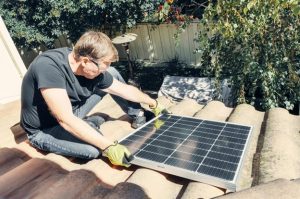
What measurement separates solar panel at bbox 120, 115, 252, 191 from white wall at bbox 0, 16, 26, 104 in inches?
204

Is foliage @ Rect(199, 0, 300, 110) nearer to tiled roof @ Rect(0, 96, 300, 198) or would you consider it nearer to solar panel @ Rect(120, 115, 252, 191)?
tiled roof @ Rect(0, 96, 300, 198)

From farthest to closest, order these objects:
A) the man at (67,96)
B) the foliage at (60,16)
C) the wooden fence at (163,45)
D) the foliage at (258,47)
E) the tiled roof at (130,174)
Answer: the wooden fence at (163,45), the foliage at (60,16), the foliage at (258,47), the man at (67,96), the tiled roof at (130,174)

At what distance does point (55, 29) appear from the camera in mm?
14594

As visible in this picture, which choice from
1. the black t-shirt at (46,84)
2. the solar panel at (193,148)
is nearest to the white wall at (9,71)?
the black t-shirt at (46,84)

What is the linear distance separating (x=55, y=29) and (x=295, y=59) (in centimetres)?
1147


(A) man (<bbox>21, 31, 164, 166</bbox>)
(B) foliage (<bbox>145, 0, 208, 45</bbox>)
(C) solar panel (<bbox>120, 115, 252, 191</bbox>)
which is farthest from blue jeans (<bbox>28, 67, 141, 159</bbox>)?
(B) foliage (<bbox>145, 0, 208, 45</bbox>)

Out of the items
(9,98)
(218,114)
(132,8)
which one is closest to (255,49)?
(218,114)

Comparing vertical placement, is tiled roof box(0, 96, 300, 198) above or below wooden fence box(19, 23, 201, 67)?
above

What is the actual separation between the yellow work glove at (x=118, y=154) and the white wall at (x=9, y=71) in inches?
214

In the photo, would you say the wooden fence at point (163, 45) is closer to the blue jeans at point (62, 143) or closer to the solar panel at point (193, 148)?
the solar panel at point (193, 148)

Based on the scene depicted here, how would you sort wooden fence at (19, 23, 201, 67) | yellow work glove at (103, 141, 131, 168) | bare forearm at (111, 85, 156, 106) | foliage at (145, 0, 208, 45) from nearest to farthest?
yellow work glove at (103, 141, 131, 168) → bare forearm at (111, 85, 156, 106) → foliage at (145, 0, 208, 45) → wooden fence at (19, 23, 201, 67)

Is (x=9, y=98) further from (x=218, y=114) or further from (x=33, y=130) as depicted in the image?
(x=218, y=114)

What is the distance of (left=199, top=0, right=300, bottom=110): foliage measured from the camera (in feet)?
18.9

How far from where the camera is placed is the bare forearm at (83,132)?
11.0 feet
